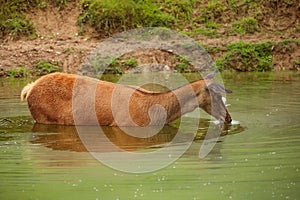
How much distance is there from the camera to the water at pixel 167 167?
7664 mm

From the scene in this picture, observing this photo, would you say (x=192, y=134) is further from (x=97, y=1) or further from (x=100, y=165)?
(x=97, y=1)

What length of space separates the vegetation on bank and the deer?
7182 mm

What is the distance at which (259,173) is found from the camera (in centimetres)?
834

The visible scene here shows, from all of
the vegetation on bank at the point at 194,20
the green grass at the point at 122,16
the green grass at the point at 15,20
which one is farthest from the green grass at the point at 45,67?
the green grass at the point at 122,16

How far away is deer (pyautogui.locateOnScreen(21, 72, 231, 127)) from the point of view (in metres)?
11.6

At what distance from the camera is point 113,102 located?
11664 mm

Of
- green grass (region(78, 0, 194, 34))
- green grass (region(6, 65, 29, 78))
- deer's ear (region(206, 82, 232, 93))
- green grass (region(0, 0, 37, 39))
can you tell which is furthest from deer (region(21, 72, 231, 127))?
green grass (region(78, 0, 194, 34))

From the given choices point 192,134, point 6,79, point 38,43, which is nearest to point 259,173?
point 192,134

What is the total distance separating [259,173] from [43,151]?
2.78 meters

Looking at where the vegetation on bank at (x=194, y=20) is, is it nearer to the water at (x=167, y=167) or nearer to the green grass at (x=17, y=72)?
the green grass at (x=17, y=72)

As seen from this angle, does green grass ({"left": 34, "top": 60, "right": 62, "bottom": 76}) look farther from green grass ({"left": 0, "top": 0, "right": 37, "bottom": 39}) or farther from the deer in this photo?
the deer

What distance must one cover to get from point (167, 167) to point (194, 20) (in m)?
13.5

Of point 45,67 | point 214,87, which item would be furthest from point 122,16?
point 214,87

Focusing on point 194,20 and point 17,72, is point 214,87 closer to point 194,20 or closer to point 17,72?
point 17,72
